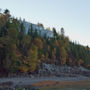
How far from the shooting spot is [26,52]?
57.6m

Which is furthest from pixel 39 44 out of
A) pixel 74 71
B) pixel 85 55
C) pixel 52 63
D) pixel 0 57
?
pixel 85 55

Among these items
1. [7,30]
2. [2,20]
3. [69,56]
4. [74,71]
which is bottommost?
[74,71]

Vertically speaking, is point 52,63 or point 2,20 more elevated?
point 2,20

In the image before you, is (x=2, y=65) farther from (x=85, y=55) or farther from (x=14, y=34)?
(x=85, y=55)

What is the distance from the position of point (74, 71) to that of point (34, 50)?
24011mm

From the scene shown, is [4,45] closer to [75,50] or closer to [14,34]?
[14,34]

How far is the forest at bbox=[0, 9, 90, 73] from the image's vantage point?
47.1m

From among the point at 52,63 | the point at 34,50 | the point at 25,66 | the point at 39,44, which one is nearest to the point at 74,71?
the point at 52,63

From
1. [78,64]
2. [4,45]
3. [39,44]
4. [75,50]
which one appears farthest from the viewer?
[75,50]

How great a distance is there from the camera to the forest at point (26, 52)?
1853 inches

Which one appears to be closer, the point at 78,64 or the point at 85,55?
the point at 78,64

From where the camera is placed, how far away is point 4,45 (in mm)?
46688

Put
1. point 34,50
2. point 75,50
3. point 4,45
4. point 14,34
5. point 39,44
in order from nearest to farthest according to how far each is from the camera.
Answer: point 4,45, point 14,34, point 34,50, point 39,44, point 75,50

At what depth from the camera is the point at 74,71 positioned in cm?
7331
